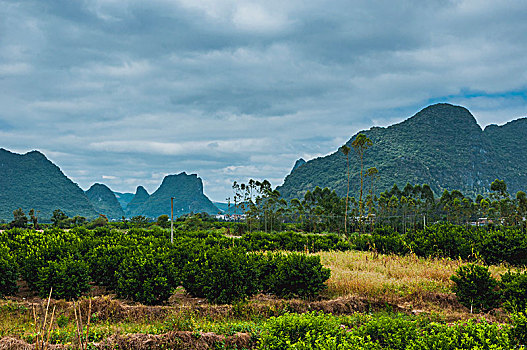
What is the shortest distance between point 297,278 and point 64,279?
181 inches

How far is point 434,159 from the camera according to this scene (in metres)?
93.4

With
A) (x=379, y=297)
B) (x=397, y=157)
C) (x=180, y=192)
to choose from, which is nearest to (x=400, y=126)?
(x=397, y=157)

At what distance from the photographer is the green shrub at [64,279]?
292 inches

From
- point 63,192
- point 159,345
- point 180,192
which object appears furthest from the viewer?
point 180,192

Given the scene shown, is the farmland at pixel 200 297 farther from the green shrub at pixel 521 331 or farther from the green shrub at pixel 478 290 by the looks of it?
the green shrub at pixel 521 331

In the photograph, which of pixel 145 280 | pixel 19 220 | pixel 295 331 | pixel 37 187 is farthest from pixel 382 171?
pixel 295 331

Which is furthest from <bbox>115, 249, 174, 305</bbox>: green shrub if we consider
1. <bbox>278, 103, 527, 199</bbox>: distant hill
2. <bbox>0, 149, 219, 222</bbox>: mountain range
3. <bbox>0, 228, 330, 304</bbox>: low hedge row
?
<bbox>278, 103, 527, 199</bbox>: distant hill

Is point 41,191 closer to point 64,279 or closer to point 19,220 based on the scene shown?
point 19,220

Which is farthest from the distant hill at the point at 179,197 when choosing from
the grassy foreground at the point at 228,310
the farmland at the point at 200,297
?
the grassy foreground at the point at 228,310

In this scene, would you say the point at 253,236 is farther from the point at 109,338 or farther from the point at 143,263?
the point at 109,338

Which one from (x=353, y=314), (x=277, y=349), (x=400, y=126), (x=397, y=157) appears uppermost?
(x=400, y=126)

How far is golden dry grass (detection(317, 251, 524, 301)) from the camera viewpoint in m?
7.78

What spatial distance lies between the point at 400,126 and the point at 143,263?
111 metres

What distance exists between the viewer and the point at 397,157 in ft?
282
